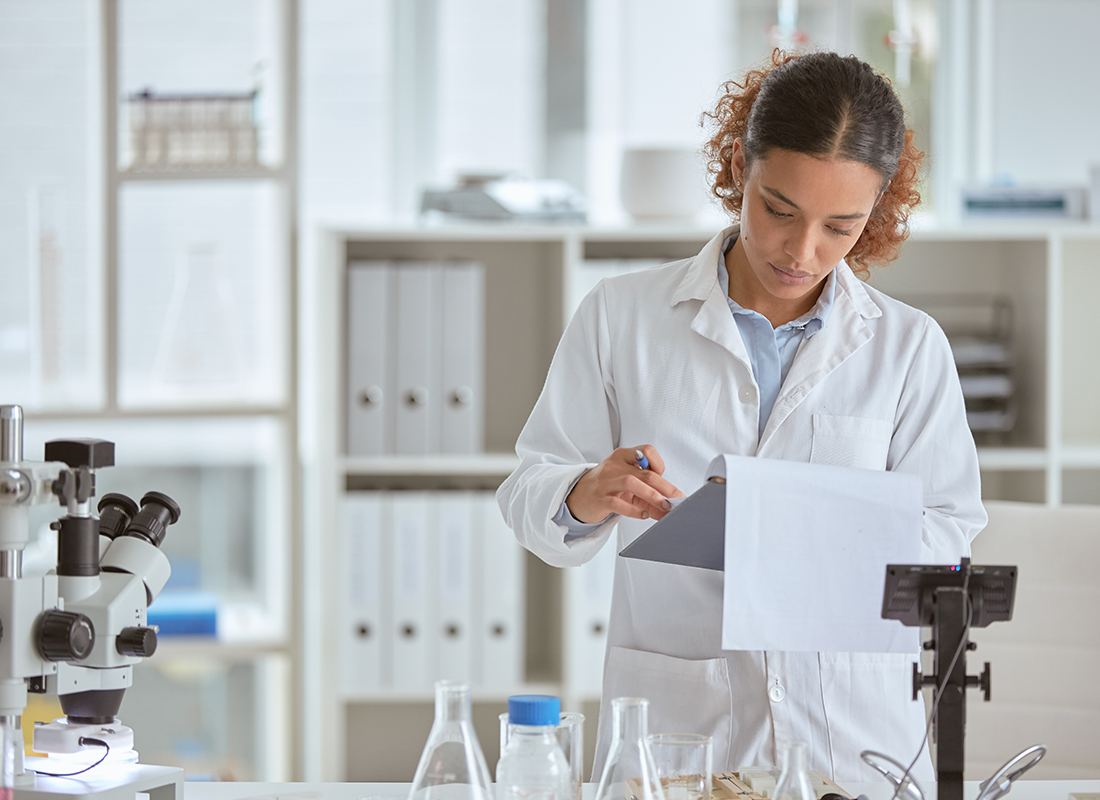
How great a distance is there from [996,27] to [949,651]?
7.53ft

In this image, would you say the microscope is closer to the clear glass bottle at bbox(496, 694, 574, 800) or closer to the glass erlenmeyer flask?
the clear glass bottle at bbox(496, 694, 574, 800)

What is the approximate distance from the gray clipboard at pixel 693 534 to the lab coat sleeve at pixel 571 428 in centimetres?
14

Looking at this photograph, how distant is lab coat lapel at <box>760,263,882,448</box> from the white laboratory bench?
0.43 metres

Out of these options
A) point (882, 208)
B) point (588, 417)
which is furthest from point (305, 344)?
point (882, 208)

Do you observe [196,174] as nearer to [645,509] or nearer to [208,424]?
[208,424]

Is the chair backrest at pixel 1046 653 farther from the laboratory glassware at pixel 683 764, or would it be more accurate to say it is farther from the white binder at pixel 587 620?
the white binder at pixel 587 620

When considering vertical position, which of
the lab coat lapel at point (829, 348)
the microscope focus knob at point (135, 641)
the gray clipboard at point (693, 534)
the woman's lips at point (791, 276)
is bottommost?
the microscope focus knob at point (135, 641)

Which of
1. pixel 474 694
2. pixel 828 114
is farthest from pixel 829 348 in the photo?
pixel 474 694

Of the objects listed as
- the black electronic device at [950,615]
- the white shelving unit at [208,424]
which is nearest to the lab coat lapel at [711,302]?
the black electronic device at [950,615]

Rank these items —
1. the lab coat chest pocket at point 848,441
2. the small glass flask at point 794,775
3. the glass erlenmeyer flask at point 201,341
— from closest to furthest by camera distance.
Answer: the small glass flask at point 794,775, the lab coat chest pocket at point 848,441, the glass erlenmeyer flask at point 201,341

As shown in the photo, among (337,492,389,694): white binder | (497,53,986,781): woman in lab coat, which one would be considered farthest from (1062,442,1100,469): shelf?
(337,492,389,694): white binder

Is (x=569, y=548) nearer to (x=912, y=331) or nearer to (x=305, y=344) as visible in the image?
(x=912, y=331)

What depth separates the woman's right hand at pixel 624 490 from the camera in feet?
3.76

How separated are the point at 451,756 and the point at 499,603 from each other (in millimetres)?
1525
